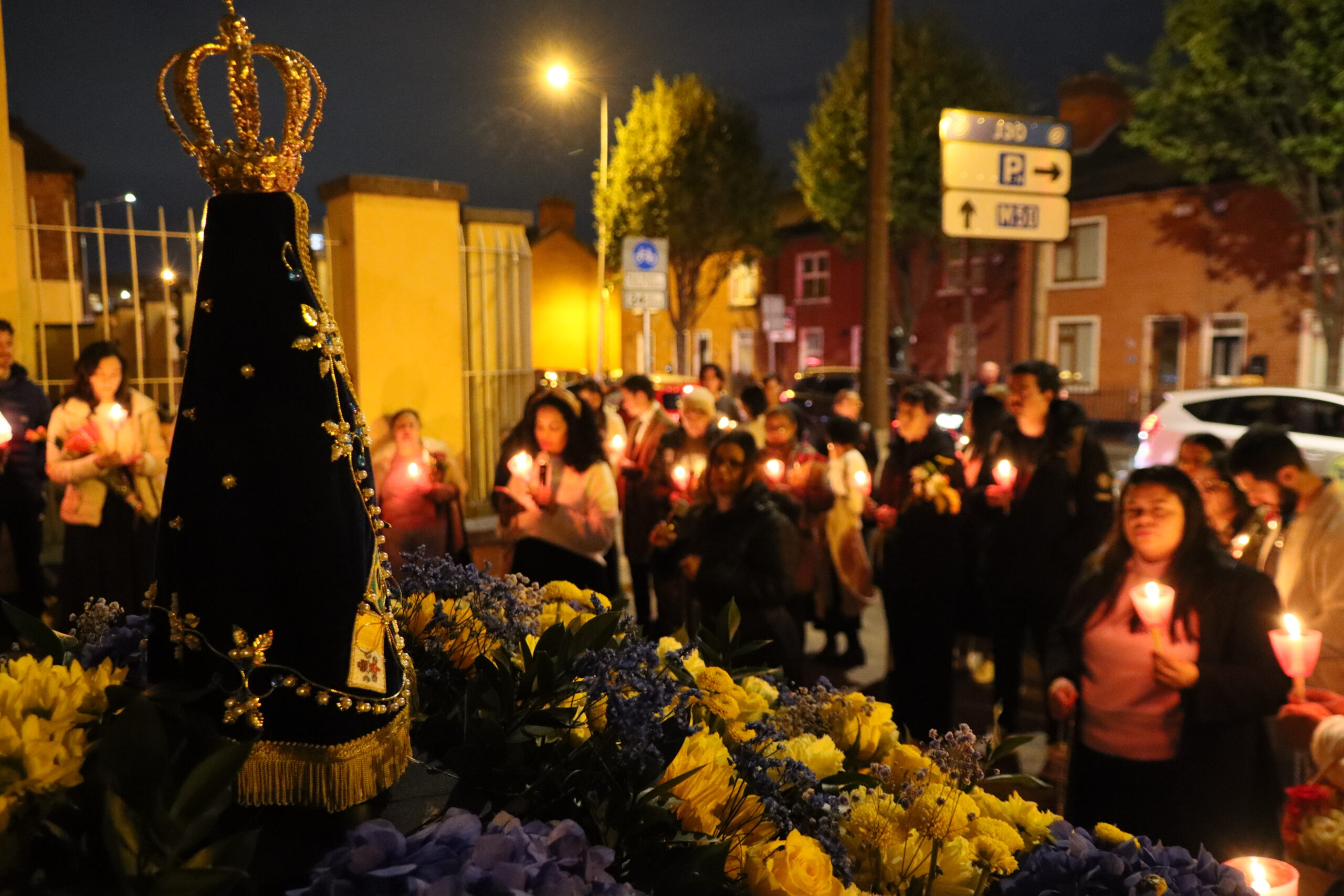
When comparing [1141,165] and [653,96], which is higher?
[653,96]

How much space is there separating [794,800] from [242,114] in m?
1.34

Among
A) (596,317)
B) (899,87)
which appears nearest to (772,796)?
(899,87)

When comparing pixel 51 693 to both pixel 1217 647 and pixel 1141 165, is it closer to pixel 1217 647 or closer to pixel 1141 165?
pixel 1217 647

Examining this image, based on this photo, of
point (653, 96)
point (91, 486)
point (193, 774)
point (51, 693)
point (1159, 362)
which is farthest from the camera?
point (653, 96)

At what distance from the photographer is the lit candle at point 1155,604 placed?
3.10 meters

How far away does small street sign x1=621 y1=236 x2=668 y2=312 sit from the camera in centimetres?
1298

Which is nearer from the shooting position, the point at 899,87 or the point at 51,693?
the point at 51,693

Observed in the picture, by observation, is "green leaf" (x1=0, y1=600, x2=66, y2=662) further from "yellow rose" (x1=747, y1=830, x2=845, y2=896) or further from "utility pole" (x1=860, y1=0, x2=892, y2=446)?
"utility pole" (x1=860, y1=0, x2=892, y2=446)

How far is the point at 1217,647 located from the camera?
319 centimetres

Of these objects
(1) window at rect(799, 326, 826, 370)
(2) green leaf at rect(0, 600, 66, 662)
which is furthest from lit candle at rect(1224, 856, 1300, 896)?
(1) window at rect(799, 326, 826, 370)

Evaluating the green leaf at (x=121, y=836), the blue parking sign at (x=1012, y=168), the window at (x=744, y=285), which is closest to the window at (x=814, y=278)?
the window at (x=744, y=285)

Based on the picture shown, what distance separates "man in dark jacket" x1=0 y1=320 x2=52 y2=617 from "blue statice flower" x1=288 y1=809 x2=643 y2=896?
574 centimetres

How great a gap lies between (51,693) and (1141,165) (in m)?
29.9

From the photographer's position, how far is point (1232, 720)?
3.13 m
